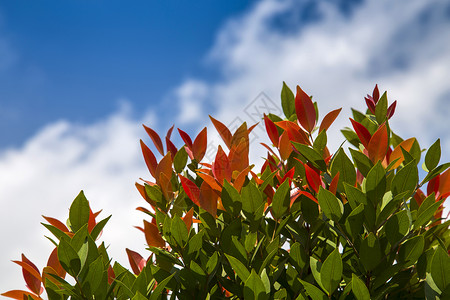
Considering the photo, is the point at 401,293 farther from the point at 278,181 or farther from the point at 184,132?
the point at 184,132

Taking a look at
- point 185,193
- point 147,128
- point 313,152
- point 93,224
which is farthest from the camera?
point 147,128

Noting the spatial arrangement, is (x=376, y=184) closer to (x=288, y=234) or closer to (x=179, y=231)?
(x=288, y=234)

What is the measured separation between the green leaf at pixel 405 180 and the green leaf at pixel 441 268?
1.11ft

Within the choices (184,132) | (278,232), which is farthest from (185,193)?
(278,232)

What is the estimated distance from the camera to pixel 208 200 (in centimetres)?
248

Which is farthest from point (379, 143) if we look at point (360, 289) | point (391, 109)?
point (360, 289)

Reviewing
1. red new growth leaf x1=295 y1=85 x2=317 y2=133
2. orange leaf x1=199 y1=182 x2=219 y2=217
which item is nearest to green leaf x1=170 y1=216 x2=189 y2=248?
orange leaf x1=199 y1=182 x2=219 y2=217

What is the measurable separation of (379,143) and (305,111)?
0.53m

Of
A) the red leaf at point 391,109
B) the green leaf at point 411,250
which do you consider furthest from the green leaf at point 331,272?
the red leaf at point 391,109

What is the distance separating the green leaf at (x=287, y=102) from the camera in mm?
3307

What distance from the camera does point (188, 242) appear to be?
229 centimetres

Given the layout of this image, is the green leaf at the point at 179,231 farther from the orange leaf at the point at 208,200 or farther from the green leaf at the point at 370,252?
the green leaf at the point at 370,252

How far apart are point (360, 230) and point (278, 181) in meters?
0.65

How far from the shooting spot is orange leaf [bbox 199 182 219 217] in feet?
8.10
